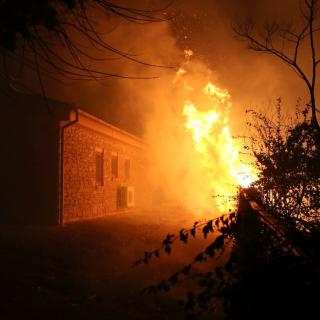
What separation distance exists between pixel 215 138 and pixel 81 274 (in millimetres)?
14464

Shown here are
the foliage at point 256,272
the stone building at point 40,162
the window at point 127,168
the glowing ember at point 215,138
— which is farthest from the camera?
the window at point 127,168

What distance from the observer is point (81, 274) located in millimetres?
8602

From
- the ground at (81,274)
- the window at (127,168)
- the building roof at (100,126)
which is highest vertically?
the building roof at (100,126)

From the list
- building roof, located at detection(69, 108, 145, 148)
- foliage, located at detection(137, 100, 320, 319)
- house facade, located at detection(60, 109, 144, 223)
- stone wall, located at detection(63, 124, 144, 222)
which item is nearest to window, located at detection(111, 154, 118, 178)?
house facade, located at detection(60, 109, 144, 223)

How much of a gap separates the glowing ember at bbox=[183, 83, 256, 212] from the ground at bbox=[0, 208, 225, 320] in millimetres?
7728

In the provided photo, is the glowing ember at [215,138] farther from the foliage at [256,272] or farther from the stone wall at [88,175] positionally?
the foliage at [256,272]

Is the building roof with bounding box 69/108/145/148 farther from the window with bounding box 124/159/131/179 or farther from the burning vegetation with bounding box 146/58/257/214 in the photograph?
the burning vegetation with bounding box 146/58/257/214

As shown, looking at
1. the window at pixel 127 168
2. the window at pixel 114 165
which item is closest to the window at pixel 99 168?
the window at pixel 114 165

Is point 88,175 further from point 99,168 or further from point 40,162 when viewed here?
point 40,162

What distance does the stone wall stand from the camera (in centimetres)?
1560

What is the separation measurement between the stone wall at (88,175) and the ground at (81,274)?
8.12 feet

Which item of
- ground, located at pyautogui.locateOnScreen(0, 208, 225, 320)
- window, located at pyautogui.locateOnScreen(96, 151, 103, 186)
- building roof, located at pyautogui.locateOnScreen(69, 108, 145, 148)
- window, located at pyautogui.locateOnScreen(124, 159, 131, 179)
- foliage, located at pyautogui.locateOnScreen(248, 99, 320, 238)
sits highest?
building roof, located at pyautogui.locateOnScreen(69, 108, 145, 148)

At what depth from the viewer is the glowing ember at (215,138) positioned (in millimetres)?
20297

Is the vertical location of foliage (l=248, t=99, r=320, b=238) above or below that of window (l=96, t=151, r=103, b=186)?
below
